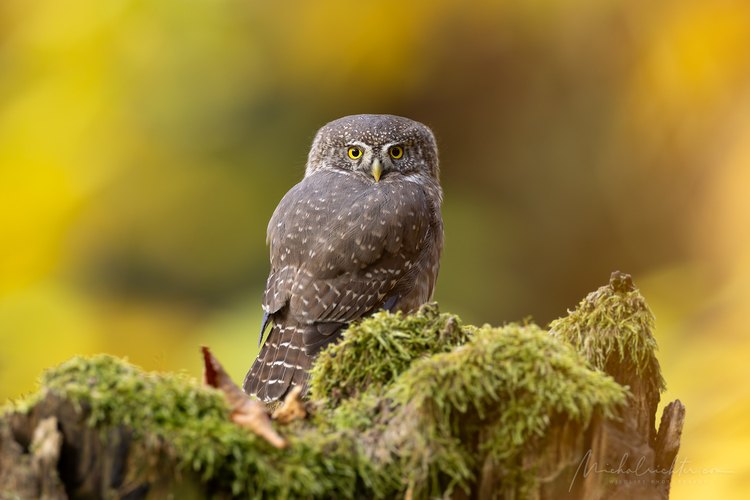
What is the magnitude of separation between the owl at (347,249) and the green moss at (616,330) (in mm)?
1142

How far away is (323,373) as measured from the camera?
1.89 meters

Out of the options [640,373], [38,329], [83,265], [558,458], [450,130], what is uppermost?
[450,130]

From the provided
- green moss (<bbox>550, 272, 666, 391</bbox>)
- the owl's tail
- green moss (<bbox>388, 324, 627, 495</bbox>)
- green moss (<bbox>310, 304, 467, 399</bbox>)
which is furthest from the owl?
green moss (<bbox>388, 324, 627, 495</bbox>)

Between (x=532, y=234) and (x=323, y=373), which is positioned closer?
(x=323, y=373)

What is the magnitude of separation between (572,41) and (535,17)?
412 millimetres

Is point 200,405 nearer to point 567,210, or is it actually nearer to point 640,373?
point 640,373

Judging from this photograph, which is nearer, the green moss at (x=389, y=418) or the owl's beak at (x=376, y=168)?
the green moss at (x=389, y=418)

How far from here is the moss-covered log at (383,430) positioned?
4.29ft

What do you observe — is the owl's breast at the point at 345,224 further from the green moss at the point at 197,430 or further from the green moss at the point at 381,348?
the green moss at the point at 197,430

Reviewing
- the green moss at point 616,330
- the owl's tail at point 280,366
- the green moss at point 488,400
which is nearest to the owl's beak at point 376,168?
the owl's tail at point 280,366

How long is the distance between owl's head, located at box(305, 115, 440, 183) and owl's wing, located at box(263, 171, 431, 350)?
0.22 m

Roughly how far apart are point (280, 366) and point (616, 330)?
1.55 metres

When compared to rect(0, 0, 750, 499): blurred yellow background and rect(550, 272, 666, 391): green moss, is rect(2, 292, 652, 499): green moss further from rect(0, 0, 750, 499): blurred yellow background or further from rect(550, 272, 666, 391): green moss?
rect(0, 0, 750, 499): blurred yellow background

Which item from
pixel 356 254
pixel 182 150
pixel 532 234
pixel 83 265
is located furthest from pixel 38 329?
pixel 532 234
